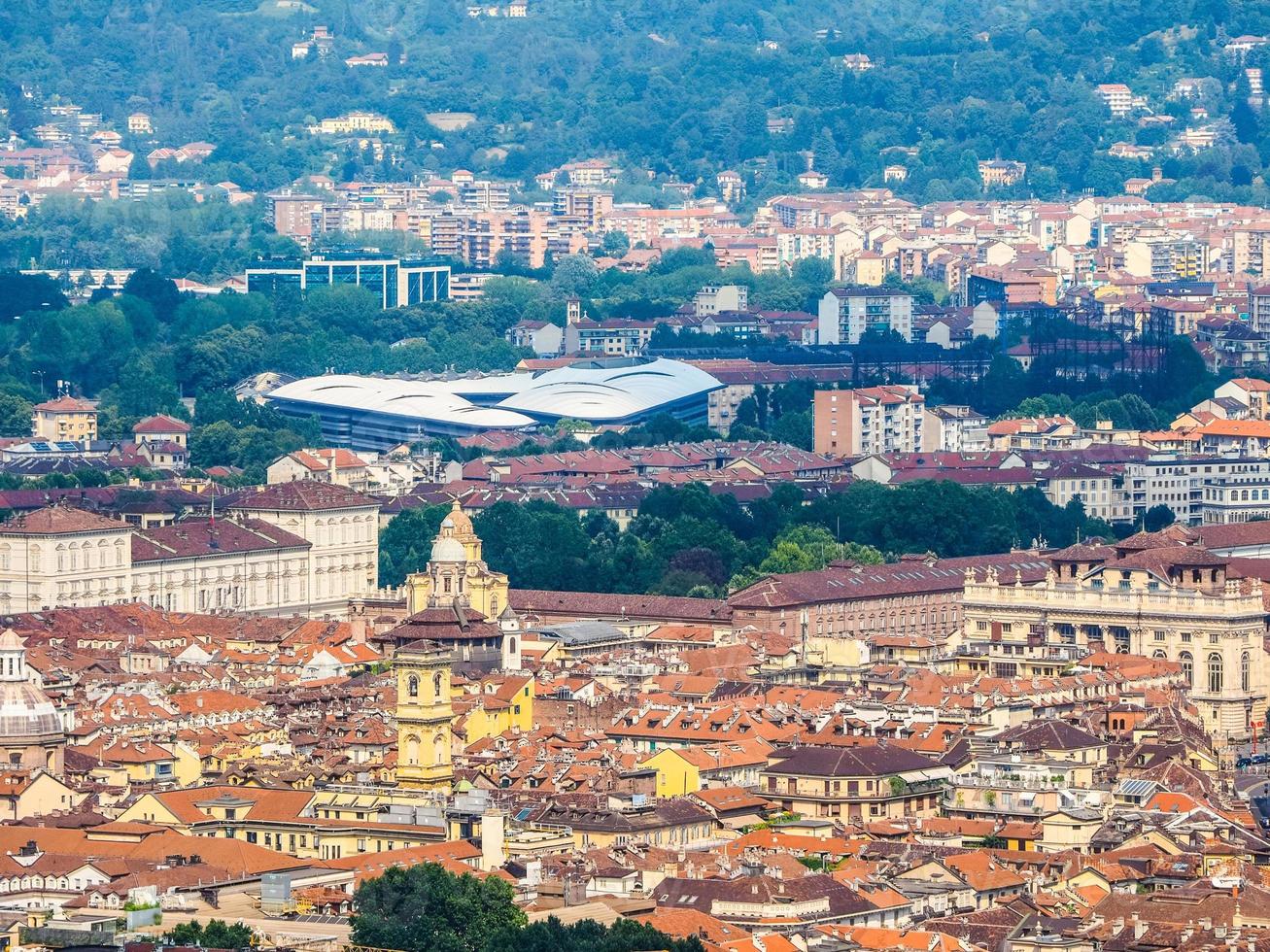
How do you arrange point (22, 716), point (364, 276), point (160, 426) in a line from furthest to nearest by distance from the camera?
point (364, 276)
point (160, 426)
point (22, 716)

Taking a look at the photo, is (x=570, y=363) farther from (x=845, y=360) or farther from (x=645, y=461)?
(x=645, y=461)

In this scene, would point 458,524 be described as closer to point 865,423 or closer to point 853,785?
point 853,785

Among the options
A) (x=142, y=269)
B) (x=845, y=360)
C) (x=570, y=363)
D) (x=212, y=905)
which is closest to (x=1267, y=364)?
(x=845, y=360)

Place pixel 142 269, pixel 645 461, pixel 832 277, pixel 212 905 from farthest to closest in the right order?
pixel 832 277 → pixel 142 269 → pixel 645 461 → pixel 212 905

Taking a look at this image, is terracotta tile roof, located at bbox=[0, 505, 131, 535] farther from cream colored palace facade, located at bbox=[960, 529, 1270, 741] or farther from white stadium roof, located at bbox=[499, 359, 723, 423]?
white stadium roof, located at bbox=[499, 359, 723, 423]

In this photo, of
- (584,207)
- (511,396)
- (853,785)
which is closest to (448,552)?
(853,785)

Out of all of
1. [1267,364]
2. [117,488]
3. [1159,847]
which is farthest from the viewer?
[1267,364]
